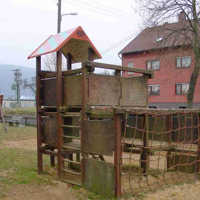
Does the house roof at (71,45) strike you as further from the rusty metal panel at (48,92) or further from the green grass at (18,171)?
the green grass at (18,171)

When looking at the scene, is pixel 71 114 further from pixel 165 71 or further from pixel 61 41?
pixel 165 71

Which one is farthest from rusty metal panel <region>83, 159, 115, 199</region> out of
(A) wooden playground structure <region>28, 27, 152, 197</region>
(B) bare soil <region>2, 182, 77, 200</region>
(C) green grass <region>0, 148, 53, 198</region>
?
(C) green grass <region>0, 148, 53, 198</region>

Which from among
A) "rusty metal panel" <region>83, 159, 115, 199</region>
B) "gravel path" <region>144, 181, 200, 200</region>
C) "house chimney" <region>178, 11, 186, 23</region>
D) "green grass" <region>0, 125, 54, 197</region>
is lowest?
"gravel path" <region>144, 181, 200, 200</region>

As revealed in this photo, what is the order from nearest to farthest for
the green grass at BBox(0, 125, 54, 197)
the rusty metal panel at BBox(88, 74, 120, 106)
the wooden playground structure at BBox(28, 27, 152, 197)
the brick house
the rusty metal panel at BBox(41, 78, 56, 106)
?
the wooden playground structure at BBox(28, 27, 152, 197) < the rusty metal panel at BBox(88, 74, 120, 106) < the green grass at BBox(0, 125, 54, 197) < the rusty metal panel at BBox(41, 78, 56, 106) < the brick house

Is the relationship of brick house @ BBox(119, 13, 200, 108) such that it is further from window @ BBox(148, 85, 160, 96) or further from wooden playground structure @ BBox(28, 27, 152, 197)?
wooden playground structure @ BBox(28, 27, 152, 197)

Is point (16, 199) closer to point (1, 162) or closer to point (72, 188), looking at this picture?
point (72, 188)

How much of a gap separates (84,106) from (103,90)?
22.3 inches

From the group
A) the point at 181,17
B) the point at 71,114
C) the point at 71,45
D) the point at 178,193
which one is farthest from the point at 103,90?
the point at 181,17

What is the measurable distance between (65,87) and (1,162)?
10.4 ft

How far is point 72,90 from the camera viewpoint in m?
5.73

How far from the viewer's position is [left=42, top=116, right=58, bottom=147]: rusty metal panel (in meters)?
6.05

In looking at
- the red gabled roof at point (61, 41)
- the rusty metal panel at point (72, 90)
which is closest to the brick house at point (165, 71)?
the red gabled roof at point (61, 41)

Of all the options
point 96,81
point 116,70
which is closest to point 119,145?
point 96,81

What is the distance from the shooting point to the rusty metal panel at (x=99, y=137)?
189 inches
